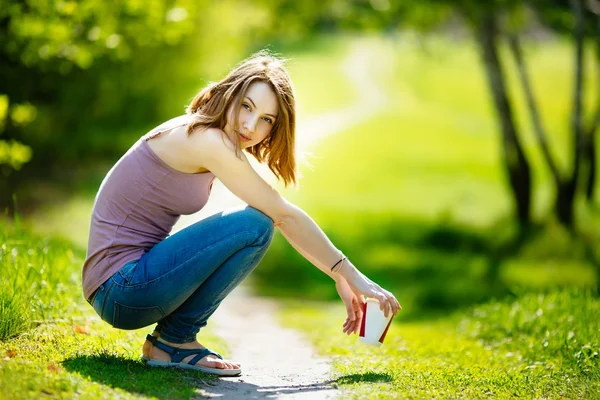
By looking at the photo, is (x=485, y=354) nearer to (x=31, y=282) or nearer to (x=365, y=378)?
(x=365, y=378)

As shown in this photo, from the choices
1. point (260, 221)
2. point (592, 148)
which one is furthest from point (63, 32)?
point (592, 148)

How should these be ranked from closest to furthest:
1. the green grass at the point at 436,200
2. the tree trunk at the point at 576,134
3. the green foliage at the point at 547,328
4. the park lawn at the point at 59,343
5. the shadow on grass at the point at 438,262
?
the park lawn at the point at 59,343 < the green foliage at the point at 547,328 < the shadow on grass at the point at 438,262 < the green grass at the point at 436,200 < the tree trunk at the point at 576,134

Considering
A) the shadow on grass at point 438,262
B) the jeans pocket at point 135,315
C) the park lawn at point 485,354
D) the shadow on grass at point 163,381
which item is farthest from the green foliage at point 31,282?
the shadow on grass at point 438,262

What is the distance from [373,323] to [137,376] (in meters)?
1.16

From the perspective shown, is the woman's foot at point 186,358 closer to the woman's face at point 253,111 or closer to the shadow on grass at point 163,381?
the shadow on grass at point 163,381

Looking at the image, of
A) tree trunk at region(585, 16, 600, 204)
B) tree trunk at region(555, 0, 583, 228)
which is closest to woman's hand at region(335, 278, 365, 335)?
tree trunk at region(555, 0, 583, 228)

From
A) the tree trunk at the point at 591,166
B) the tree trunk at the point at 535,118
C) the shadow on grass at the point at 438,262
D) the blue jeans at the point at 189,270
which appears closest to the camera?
the blue jeans at the point at 189,270

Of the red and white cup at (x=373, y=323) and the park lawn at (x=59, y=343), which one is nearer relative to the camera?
the park lawn at (x=59, y=343)

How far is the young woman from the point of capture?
3.72m

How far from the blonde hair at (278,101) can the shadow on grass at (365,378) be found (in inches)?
40.4

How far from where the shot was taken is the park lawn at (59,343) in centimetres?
337

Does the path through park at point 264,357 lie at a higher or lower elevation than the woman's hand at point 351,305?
lower

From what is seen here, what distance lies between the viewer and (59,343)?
4.15m

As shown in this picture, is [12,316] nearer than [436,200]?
Yes
